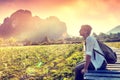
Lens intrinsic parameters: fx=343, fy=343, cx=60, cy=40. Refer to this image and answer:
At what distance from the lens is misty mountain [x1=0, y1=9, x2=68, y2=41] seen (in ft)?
357

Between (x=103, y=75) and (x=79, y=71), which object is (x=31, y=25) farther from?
(x=103, y=75)

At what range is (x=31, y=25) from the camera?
377 feet

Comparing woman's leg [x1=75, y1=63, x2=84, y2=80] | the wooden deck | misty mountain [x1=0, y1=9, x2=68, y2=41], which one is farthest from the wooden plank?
misty mountain [x1=0, y1=9, x2=68, y2=41]

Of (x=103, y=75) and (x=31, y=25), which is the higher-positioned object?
(x=31, y=25)

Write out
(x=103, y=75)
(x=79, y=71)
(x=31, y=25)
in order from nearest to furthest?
(x=103, y=75) → (x=79, y=71) → (x=31, y=25)

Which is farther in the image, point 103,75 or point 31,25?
point 31,25

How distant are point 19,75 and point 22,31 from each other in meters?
102

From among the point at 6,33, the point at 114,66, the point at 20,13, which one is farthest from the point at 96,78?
the point at 20,13

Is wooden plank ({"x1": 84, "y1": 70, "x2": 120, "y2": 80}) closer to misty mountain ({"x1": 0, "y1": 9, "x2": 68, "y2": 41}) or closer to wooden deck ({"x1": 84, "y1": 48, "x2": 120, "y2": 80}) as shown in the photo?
wooden deck ({"x1": 84, "y1": 48, "x2": 120, "y2": 80})

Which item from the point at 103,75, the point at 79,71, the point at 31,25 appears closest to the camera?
the point at 103,75

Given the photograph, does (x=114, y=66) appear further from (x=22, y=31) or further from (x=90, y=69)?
(x=22, y=31)

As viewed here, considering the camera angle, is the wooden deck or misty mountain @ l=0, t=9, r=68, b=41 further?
misty mountain @ l=0, t=9, r=68, b=41

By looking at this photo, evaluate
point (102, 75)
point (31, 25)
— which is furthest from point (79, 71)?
point (31, 25)

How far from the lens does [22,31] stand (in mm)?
112688
